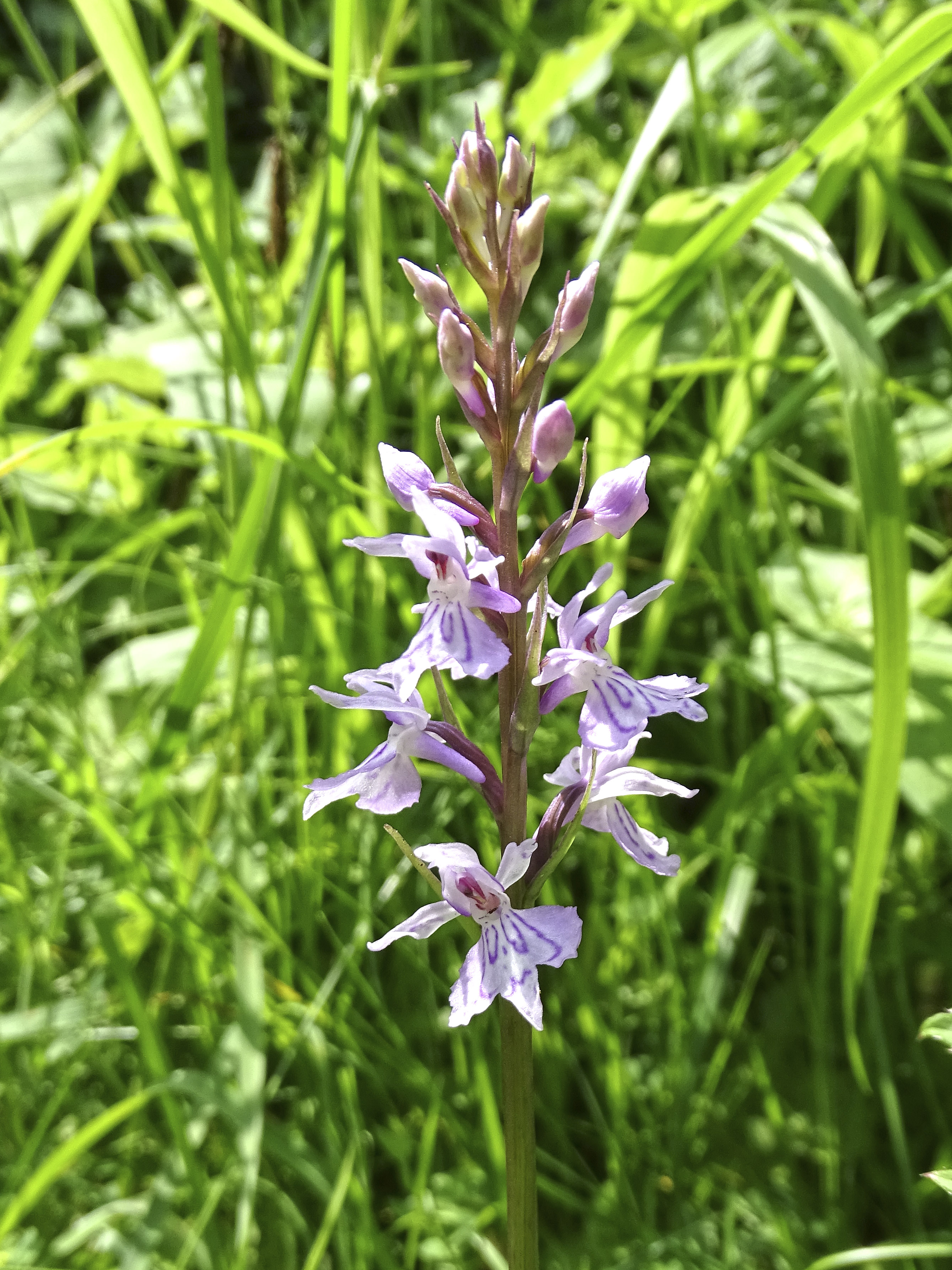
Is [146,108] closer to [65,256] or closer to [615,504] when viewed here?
[65,256]

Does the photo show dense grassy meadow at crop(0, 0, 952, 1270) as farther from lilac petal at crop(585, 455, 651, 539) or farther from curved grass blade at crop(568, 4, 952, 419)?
lilac petal at crop(585, 455, 651, 539)

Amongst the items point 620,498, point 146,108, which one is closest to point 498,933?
point 620,498

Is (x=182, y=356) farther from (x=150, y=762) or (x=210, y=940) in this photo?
(x=210, y=940)

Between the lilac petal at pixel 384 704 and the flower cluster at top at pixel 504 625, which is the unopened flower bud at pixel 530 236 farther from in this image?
the lilac petal at pixel 384 704

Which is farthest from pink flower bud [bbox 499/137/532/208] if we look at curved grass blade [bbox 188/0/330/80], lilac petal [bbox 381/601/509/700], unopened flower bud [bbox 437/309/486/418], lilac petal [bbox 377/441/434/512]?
curved grass blade [bbox 188/0/330/80]

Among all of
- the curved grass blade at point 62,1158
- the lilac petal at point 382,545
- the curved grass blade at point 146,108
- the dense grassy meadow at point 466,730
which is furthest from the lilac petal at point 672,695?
the curved grass blade at point 62,1158

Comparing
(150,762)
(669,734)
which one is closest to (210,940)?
(150,762)

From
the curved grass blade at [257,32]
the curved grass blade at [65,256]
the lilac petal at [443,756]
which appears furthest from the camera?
the curved grass blade at [65,256]
